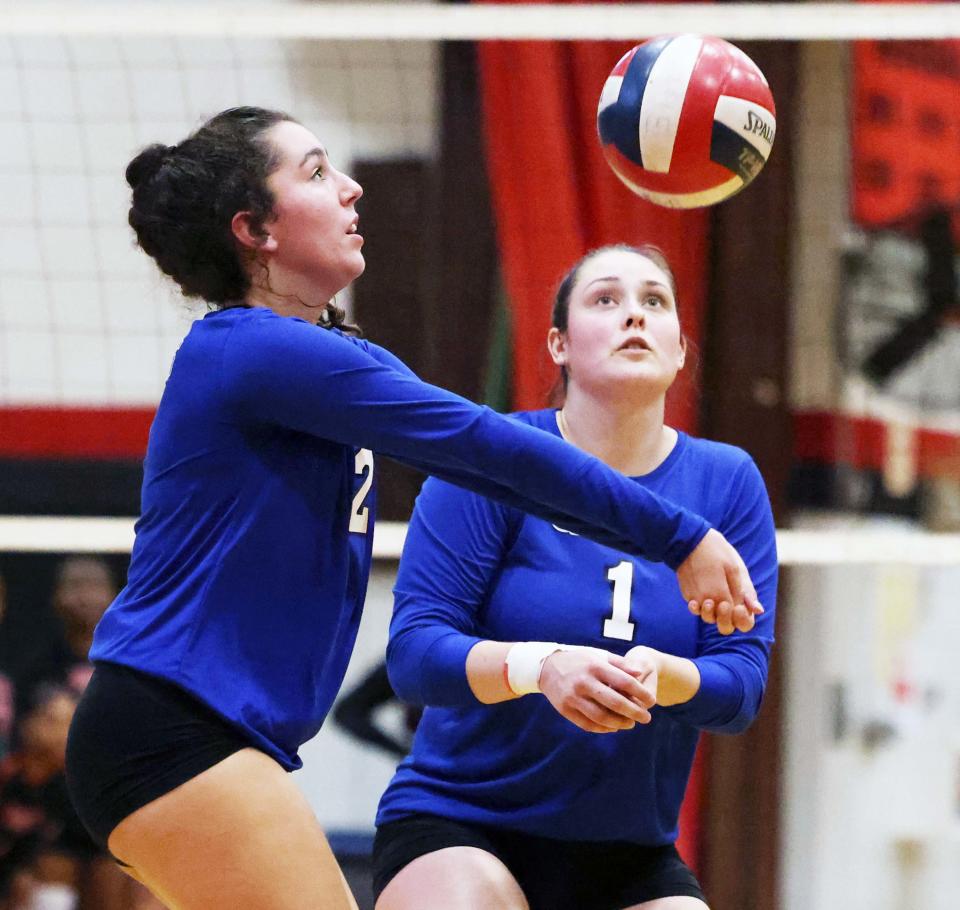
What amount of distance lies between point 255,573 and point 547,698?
0.49 meters

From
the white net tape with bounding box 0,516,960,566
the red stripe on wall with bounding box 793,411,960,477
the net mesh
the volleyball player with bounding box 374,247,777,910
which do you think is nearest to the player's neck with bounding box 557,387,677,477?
the volleyball player with bounding box 374,247,777,910

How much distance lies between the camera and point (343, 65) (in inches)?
203

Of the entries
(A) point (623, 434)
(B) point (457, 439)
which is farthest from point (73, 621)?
(B) point (457, 439)

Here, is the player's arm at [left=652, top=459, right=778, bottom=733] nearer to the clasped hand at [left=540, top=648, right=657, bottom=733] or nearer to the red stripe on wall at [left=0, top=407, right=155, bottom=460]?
the clasped hand at [left=540, top=648, right=657, bottom=733]

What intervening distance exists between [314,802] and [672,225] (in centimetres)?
226

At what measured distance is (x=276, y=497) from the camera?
5.86 feet

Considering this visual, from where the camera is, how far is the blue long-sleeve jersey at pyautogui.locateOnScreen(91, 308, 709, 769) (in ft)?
5.68

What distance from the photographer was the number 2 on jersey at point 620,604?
2113mm

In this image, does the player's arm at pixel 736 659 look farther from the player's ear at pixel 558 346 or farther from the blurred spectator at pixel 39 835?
the blurred spectator at pixel 39 835

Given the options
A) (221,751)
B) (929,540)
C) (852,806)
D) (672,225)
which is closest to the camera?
(221,751)

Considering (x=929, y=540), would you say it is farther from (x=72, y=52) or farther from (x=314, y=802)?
(x=72, y=52)

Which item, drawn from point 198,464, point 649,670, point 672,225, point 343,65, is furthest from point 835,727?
point 198,464

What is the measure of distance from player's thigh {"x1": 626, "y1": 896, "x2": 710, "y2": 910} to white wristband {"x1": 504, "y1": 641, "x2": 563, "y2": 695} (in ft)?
1.24

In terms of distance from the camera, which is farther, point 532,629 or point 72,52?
point 72,52
